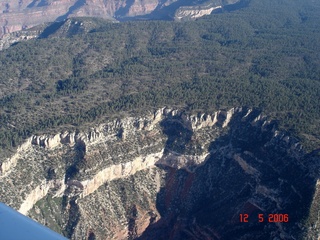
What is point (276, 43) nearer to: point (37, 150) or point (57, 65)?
point (57, 65)

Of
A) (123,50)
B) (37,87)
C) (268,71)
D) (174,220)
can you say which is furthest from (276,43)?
(174,220)

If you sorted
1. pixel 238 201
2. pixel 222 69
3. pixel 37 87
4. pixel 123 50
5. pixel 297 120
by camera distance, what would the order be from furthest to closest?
pixel 123 50 < pixel 222 69 < pixel 37 87 < pixel 297 120 < pixel 238 201

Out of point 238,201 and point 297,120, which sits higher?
point 297,120

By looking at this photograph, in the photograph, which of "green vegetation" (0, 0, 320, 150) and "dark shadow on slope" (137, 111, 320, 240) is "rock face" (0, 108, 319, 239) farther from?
"green vegetation" (0, 0, 320, 150)
